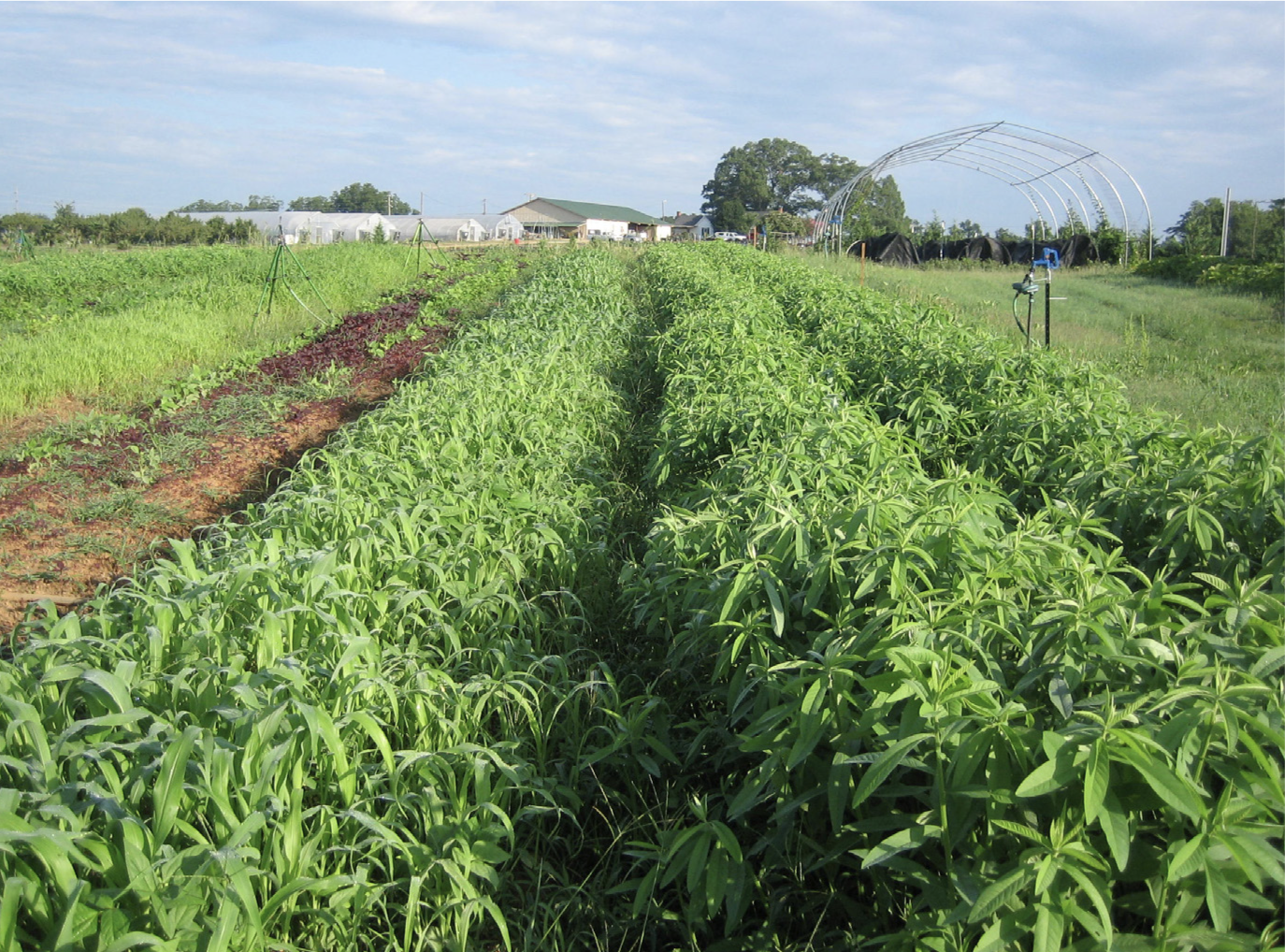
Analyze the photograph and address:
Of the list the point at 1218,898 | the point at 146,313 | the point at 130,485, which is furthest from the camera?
the point at 146,313

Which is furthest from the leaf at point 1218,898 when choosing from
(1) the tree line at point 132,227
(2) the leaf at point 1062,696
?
(1) the tree line at point 132,227

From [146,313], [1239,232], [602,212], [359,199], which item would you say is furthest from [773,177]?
[146,313]

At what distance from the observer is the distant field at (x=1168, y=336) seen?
6.96 meters

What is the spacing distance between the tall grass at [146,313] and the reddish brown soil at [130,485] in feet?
2.77

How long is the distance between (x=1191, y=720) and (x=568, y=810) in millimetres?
1475

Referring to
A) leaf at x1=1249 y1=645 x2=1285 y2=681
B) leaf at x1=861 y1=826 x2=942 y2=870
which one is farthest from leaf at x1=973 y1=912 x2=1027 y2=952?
leaf at x1=1249 y1=645 x2=1285 y2=681

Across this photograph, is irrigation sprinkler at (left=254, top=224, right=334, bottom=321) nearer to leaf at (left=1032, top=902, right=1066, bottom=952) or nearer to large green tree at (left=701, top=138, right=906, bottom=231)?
leaf at (left=1032, top=902, right=1066, bottom=952)

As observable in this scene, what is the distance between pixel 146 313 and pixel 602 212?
81.4 meters

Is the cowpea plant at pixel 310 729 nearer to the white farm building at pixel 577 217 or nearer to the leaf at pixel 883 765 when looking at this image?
the leaf at pixel 883 765

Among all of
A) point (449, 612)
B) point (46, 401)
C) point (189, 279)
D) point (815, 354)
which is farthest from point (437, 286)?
point (449, 612)

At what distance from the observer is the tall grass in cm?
920

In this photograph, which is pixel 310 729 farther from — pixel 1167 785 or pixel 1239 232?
pixel 1239 232

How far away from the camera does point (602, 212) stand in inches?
3533

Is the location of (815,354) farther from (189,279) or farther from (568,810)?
(189,279)
